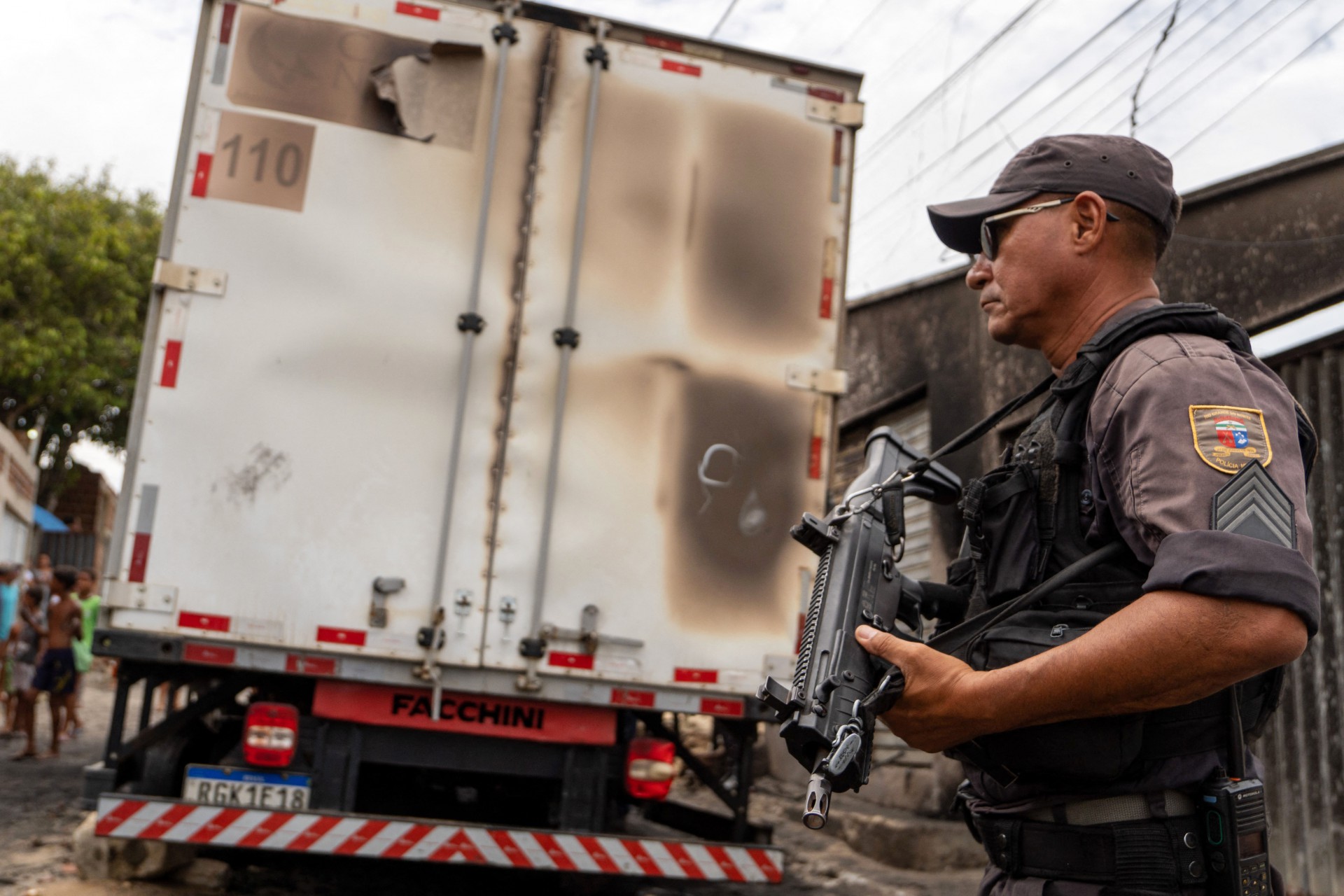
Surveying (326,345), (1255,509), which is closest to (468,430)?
(326,345)

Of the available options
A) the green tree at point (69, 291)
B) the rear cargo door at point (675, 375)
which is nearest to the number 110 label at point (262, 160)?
the rear cargo door at point (675, 375)

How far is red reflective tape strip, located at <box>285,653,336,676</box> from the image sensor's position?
172 inches

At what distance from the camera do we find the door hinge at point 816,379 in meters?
4.96

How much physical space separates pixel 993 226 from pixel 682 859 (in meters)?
3.36

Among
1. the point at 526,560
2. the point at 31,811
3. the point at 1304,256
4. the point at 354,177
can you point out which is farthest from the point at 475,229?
the point at 31,811

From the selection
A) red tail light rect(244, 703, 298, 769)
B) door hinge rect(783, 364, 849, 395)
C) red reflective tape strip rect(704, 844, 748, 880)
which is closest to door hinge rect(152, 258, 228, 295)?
red tail light rect(244, 703, 298, 769)

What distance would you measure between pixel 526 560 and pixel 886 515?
2.75m

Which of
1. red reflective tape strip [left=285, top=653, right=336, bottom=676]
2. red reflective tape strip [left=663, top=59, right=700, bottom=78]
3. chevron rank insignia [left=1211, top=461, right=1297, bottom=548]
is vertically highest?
red reflective tape strip [left=663, top=59, right=700, bottom=78]

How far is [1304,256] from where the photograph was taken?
5797 mm

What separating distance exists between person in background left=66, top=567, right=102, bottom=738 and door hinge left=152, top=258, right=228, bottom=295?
7020 mm

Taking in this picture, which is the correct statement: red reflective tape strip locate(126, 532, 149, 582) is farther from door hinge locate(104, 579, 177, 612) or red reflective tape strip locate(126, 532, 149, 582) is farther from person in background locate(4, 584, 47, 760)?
person in background locate(4, 584, 47, 760)

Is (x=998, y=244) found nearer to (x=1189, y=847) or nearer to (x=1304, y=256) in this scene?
(x=1189, y=847)

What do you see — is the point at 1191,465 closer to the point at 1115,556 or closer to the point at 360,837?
the point at 1115,556

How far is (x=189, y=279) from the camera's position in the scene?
4.43 meters
